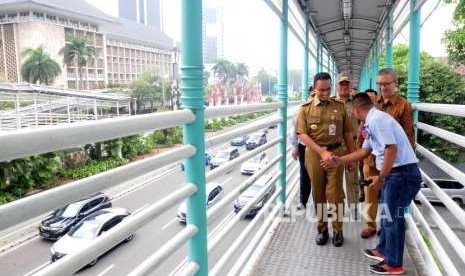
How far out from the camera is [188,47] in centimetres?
166

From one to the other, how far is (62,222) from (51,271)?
7.7 inches

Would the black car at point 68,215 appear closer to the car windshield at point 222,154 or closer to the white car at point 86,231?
the white car at point 86,231

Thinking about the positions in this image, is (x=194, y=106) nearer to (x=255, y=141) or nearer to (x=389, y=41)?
(x=255, y=141)

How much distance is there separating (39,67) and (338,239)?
2.41m

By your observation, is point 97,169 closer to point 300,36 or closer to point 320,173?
point 320,173

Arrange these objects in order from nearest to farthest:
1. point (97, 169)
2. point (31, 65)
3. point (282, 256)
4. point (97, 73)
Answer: point (97, 169)
point (31, 65)
point (97, 73)
point (282, 256)

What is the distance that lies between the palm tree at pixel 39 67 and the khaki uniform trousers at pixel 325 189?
6.49 ft

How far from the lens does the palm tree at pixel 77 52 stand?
1713mm

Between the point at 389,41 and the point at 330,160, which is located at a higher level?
the point at 389,41

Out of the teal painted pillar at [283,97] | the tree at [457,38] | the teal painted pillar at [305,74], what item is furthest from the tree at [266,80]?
the tree at [457,38]

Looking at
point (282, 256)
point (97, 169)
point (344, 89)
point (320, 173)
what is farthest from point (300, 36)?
point (97, 169)

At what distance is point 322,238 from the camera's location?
10.3 ft

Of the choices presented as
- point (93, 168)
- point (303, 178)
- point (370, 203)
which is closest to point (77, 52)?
point (93, 168)

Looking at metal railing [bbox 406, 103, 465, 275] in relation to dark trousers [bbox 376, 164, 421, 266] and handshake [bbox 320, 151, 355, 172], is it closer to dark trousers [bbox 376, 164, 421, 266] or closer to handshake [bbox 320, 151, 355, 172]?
dark trousers [bbox 376, 164, 421, 266]
